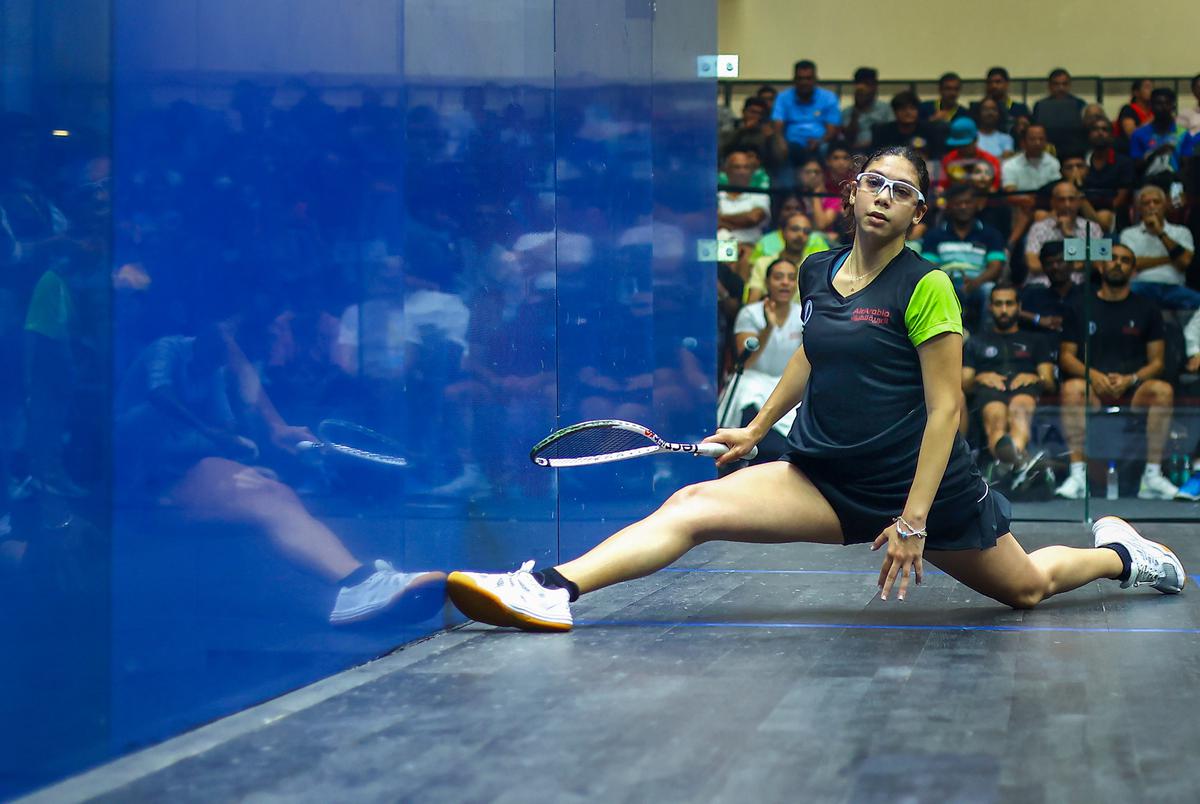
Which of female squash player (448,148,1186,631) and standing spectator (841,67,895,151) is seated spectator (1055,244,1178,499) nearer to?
standing spectator (841,67,895,151)

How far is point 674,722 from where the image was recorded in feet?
7.06

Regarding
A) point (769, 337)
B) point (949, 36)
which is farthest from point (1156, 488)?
point (949, 36)

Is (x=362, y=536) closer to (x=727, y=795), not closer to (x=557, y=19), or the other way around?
(x=727, y=795)

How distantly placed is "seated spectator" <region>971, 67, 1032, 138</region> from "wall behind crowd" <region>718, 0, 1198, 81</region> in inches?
6.9

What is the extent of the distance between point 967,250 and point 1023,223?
0.25 m

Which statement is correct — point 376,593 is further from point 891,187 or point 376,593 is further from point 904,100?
point 904,100

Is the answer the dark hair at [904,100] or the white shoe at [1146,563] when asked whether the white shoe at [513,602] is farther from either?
the dark hair at [904,100]

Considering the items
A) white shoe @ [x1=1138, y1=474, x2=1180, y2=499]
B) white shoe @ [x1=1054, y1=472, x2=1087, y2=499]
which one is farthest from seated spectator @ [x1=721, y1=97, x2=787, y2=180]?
white shoe @ [x1=1138, y1=474, x2=1180, y2=499]

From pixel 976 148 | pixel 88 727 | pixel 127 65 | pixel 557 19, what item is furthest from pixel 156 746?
pixel 976 148

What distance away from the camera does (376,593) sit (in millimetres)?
2717

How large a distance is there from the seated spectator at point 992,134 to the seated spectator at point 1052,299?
4.56 feet

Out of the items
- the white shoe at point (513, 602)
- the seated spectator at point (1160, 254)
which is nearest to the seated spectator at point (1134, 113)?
the seated spectator at point (1160, 254)

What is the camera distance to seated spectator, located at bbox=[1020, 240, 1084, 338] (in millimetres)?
5816

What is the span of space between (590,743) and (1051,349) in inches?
165
